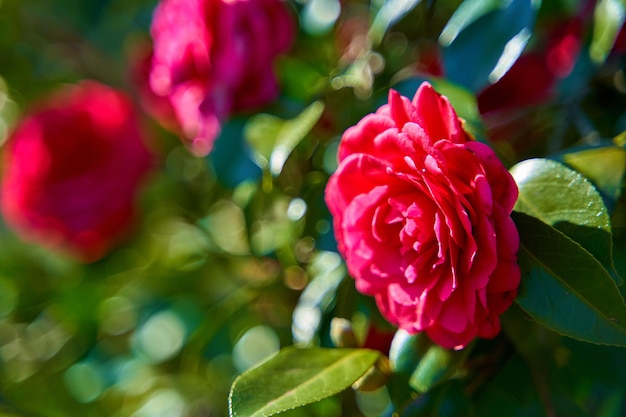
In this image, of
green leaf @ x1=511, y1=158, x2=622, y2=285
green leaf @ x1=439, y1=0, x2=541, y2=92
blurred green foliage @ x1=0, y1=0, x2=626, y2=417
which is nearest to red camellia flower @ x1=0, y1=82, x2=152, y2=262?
blurred green foliage @ x1=0, y1=0, x2=626, y2=417

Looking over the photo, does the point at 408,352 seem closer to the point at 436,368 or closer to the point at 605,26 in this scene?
the point at 436,368

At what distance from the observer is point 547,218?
19.2 inches

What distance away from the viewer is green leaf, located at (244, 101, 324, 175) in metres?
0.64

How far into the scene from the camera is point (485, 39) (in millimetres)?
622

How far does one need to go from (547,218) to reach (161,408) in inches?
26.5

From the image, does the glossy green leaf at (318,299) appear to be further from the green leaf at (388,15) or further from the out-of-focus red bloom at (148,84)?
the out-of-focus red bloom at (148,84)

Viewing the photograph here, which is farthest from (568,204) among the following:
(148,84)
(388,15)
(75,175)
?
(75,175)

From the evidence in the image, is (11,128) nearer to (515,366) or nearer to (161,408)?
(161,408)

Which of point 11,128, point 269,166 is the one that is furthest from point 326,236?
point 11,128

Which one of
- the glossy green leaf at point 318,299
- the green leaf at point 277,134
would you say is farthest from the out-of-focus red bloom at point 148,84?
the glossy green leaf at point 318,299

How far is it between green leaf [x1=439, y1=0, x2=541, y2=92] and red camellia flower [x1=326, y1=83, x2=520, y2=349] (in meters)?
0.14

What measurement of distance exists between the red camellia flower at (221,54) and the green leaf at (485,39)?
0.19 metres

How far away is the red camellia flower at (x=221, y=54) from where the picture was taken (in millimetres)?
732

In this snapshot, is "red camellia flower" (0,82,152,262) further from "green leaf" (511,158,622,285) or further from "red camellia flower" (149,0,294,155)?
"green leaf" (511,158,622,285)
